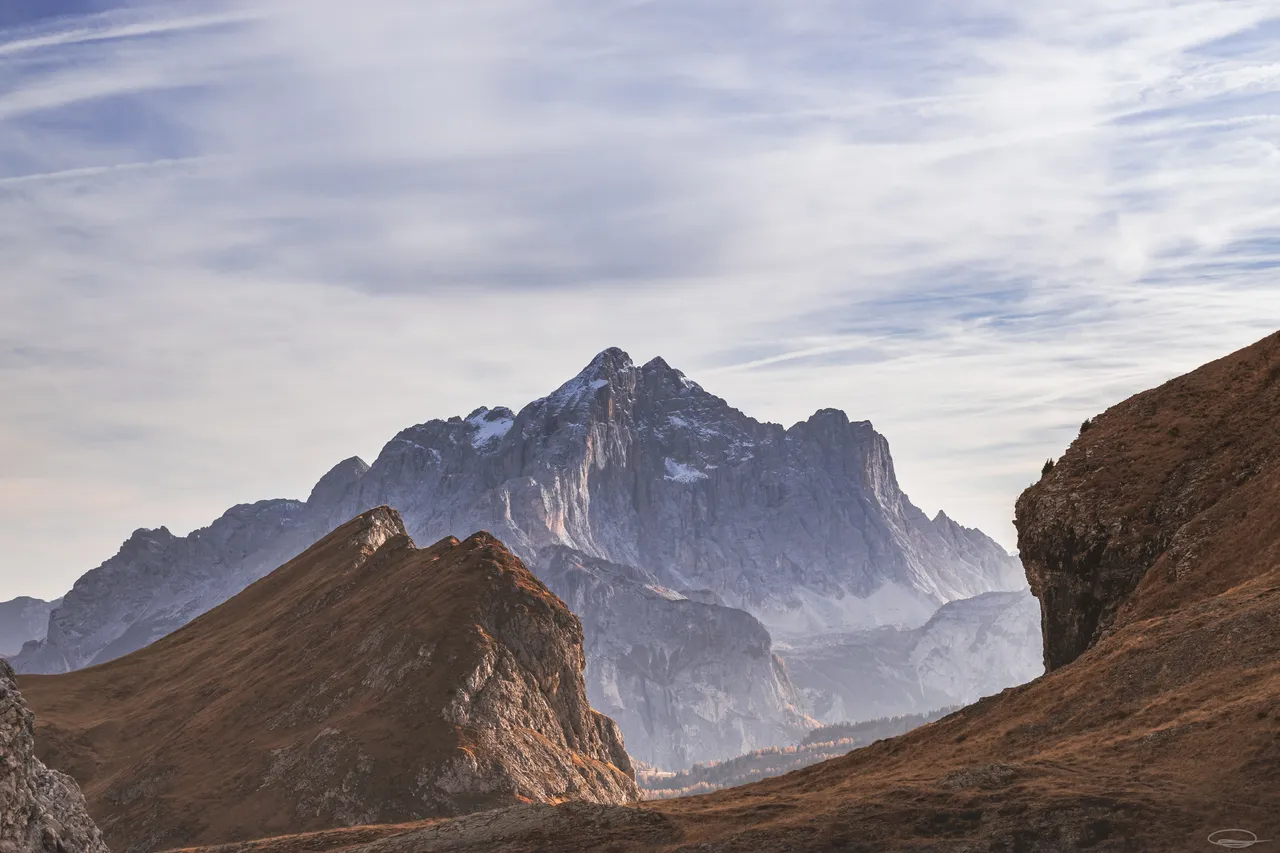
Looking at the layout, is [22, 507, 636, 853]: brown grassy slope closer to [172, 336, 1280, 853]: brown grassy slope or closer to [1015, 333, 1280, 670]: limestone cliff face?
[172, 336, 1280, 853]: brown grassy slope

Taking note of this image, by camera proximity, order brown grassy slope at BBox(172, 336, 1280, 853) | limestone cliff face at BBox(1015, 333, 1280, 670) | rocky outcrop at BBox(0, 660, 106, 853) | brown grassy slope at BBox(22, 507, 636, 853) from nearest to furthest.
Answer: rocky outcrop at BBox(0, 660, 106, 853) < brown grassy slope at BBox(172, 336, 1280, 853) < limestone cliff face at BBox(1015, 333, 1280, 670) < brown grassy slope at BBox(22, 507, 636, 853)

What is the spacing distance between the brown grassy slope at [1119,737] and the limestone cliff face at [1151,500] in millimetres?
142

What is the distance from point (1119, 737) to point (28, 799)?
3859 cm

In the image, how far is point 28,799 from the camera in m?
43.0

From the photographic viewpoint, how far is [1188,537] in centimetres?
6756

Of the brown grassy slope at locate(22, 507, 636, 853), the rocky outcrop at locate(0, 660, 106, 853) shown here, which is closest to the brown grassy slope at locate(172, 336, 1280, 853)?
the rocky outcrop at locate(0, 660, 106, 853)

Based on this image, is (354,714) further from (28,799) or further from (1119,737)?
(1119,737)

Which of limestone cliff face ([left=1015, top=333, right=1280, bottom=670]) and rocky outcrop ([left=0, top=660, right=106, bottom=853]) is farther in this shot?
limestone cliff face ([left=1015, top=333, right=1280, bottom=670])

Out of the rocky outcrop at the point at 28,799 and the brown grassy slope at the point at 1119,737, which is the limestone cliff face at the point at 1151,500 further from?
the rocky outcrop at the point at 28,799

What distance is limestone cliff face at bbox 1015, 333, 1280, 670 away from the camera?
Answer: 66.9 m

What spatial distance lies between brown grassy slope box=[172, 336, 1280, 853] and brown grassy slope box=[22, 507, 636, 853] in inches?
1505

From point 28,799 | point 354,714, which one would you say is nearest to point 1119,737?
point 28,799

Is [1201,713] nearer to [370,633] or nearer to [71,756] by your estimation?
[370,633]

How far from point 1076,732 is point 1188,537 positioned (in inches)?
736
